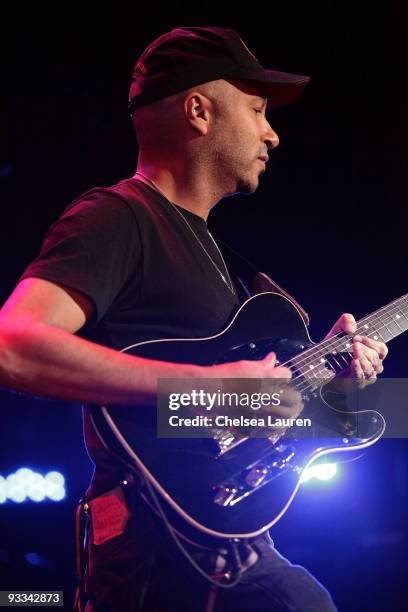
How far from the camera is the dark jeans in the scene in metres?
1.63

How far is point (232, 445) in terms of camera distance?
1.75m

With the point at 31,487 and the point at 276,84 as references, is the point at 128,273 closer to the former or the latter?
the point at 276,84

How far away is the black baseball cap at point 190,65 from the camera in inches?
88.6

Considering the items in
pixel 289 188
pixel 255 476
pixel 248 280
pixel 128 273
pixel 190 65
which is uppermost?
pixel 289 188

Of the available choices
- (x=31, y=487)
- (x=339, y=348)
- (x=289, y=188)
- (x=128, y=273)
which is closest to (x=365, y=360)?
(x=339, y=348)

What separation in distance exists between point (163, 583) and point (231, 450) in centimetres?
36

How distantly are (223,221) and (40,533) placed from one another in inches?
103

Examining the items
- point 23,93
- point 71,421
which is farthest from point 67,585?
point 23,93

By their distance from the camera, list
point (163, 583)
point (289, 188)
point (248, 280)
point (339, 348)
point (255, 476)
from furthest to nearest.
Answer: point (289, 188) → point (248, 280) → point (339, 348) → point (255, 476) → point (163, 583)

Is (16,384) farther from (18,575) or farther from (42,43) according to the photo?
(18,575)

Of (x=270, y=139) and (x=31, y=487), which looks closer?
(x=270, y=139)

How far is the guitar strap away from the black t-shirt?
131mm

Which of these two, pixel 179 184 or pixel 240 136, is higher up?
pixel 240 136

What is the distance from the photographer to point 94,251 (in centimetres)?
176
